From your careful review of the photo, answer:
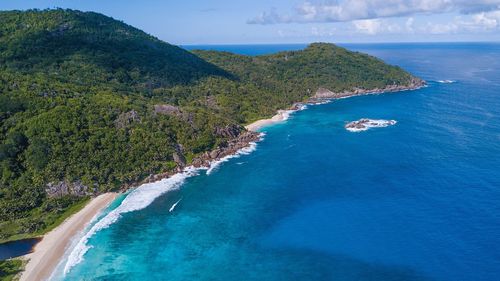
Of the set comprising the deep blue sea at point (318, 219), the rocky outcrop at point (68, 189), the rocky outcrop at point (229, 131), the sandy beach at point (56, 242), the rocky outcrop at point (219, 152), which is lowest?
the deep blue sea at point (318, 219)

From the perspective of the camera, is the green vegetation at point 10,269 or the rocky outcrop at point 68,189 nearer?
the green vegetation at point 10,269

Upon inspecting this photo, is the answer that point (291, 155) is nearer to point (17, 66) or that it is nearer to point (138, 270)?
point (138, 270)

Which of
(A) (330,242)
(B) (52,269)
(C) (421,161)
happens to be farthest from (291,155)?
(B) (52,269)

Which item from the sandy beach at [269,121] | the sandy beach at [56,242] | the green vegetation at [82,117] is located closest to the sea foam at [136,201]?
the sandy beach at [56,242]

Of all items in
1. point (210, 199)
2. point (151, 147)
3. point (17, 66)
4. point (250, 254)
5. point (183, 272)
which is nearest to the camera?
point (183, 272)

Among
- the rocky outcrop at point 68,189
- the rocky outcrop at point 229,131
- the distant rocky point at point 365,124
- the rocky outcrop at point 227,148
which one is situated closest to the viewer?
the rocky outcrop at point 68,189

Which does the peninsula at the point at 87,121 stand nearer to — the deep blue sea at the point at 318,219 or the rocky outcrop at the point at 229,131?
the rocky outcrop at the point at 229,131

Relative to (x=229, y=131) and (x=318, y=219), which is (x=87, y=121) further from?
(x=318, y=219)

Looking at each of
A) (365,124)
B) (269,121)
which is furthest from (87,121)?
(365,124)
